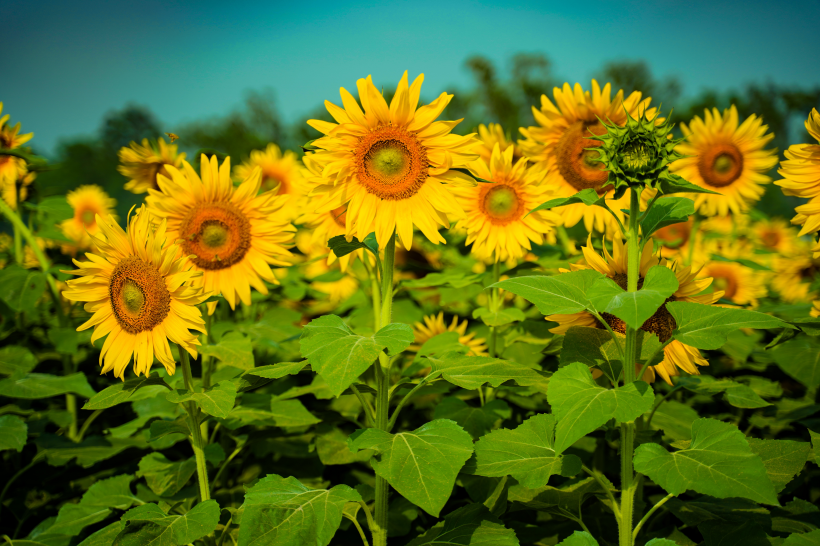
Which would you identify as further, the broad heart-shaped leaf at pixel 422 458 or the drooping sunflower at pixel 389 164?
the drooping sunflower at pixel 389 164

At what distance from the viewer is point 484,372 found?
1678 mm

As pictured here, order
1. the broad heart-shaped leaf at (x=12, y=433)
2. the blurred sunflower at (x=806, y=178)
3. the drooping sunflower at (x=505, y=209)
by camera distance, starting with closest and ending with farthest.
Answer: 1. the blurred sunflower at (x=806, y=178)
2. the broad heart-shaped leaf at (x=12, y=433)
3. the drooping sunflower at (x=505, y=209)

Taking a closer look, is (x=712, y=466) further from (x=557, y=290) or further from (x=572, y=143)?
(x=572, y=143)

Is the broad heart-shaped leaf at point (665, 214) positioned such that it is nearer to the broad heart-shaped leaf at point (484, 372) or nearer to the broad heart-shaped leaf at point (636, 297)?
the broad heart-shaped leaf at point (636, 297)

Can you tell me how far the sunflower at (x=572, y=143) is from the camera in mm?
2846

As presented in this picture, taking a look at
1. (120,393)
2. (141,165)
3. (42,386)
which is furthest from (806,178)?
(42,386)

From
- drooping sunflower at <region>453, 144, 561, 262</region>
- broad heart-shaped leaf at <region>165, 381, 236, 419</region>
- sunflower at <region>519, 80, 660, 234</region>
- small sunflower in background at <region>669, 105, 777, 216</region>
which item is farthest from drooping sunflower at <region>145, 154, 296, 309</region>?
small sunflower in background at <region>669, 105, 777, 216</region>

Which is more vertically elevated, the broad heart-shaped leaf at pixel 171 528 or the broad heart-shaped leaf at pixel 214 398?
the broad heart-shaped leaf at pixel 214 398

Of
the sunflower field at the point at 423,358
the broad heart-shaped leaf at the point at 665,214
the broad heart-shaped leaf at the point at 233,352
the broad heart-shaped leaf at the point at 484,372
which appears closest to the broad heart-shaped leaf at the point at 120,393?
the sunflower field at the point at 423,358

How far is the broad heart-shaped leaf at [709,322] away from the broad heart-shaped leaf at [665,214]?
224 mm

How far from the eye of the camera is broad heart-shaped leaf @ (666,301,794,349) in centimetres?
137

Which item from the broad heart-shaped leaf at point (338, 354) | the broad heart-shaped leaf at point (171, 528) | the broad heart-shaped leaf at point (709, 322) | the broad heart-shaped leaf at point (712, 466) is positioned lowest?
the broad heart-shaped leaf at point (171, 528)

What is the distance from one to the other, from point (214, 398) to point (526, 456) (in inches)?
39.3

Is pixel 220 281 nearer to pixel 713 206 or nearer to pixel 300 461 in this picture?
pixel 300 461
